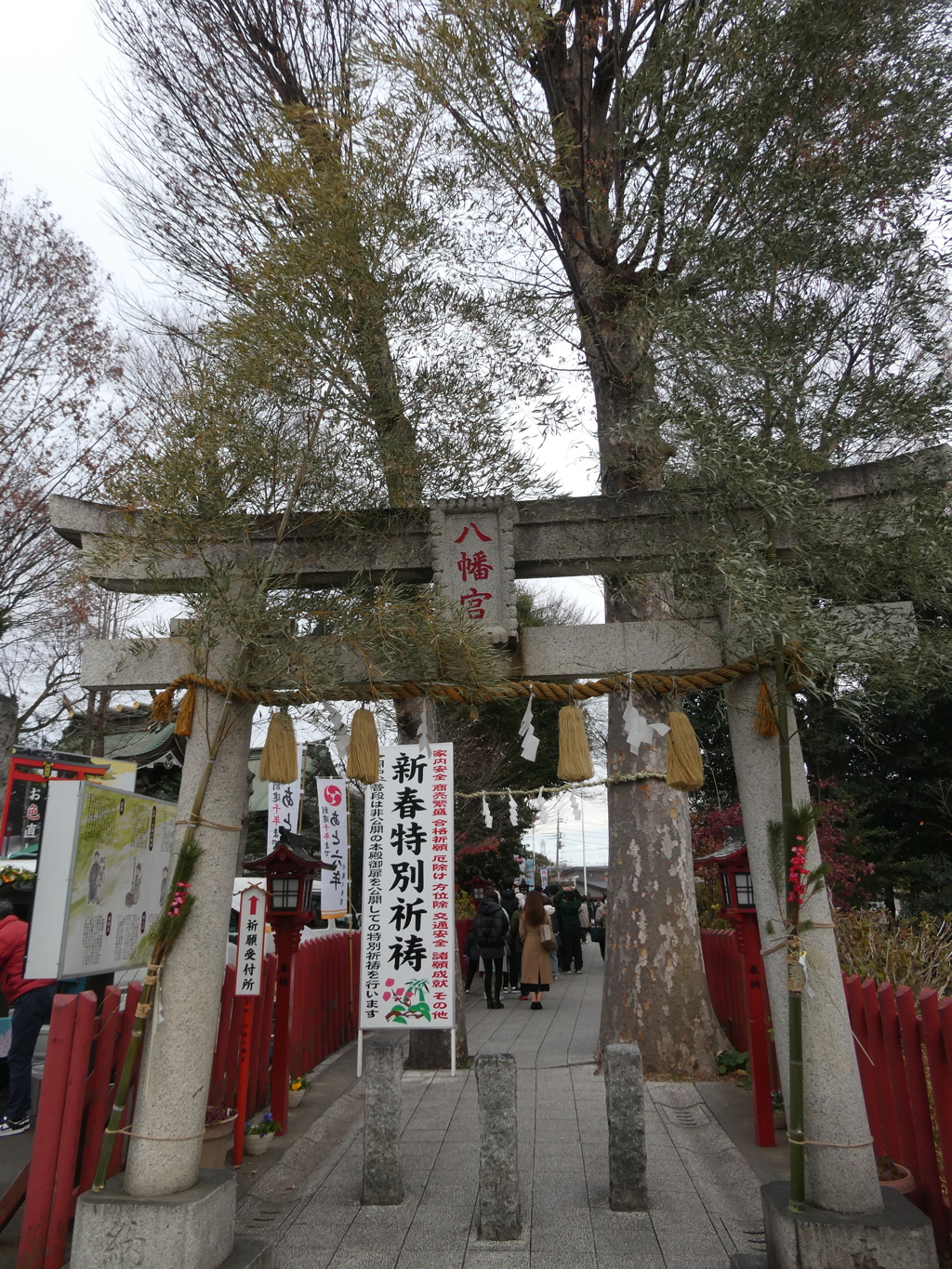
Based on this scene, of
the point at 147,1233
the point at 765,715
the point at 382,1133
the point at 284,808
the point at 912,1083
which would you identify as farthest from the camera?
the point at 284,808

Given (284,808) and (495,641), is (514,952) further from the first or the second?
(495,641)

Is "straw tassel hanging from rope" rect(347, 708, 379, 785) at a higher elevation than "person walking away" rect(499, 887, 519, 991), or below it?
higher

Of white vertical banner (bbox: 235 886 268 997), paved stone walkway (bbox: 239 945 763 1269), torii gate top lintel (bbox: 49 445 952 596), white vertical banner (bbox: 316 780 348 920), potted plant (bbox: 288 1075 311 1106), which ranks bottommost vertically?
paved stone walkway (bbox: 239 945 763 1269)

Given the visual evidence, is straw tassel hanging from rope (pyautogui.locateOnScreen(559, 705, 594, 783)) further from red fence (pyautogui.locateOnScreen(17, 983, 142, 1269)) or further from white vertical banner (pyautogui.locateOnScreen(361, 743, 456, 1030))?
white vertical banner (pyautogui.locateOnScreen(361, 743, 456, 1030))

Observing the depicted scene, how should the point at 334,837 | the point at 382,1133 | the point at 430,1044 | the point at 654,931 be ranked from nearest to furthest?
the point at 382,1133 < the point at 654,931 < the point at 430,1044 < the point at 334,837

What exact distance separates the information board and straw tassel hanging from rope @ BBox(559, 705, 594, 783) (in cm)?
258

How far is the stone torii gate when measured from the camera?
13.5 feet

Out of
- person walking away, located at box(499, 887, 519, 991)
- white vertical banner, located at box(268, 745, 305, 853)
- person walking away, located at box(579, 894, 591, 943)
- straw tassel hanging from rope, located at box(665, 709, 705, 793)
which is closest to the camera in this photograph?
straw tassel hanging from rope, located at box(665, 709, 705, 793)

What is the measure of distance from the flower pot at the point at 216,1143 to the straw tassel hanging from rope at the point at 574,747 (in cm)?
317

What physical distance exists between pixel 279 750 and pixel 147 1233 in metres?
2.44

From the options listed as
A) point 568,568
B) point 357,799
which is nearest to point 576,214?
point 568,568

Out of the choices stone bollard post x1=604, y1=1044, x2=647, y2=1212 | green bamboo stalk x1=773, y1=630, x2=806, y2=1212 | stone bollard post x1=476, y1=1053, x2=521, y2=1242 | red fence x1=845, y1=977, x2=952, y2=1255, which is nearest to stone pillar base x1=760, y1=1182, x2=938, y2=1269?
green bamboo stalk x1=773, y1=630, x2=806, y2=1212

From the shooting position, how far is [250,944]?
20.4 ft

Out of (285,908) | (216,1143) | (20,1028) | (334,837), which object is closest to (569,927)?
(334,837)
